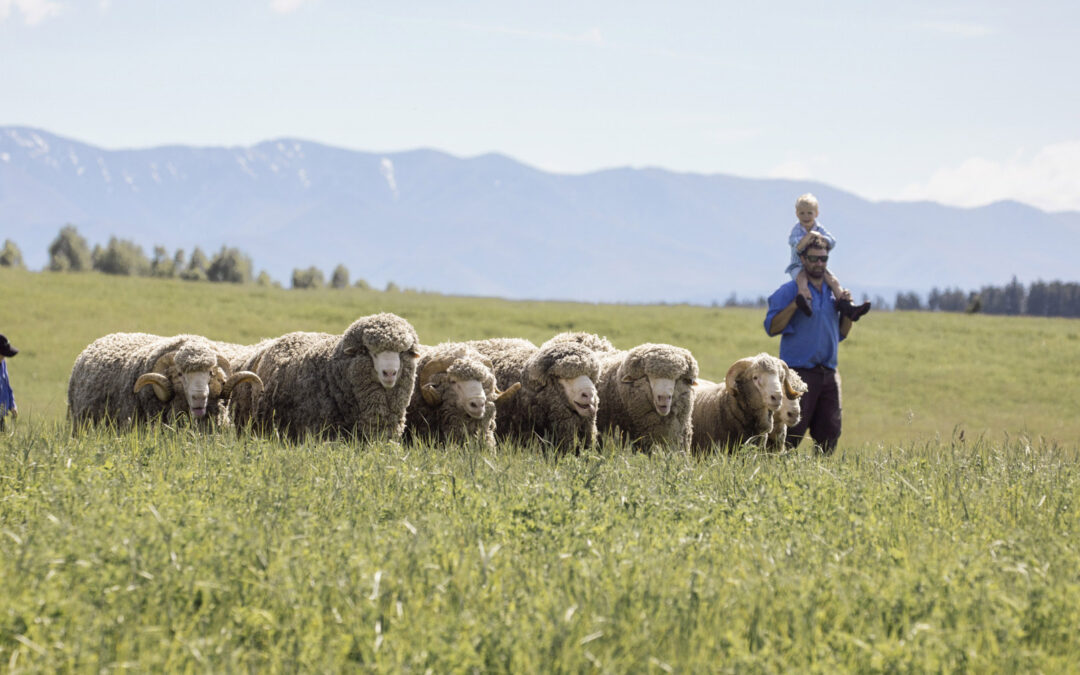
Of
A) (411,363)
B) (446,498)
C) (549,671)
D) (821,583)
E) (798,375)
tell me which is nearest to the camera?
(549,671)

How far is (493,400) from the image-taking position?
432 inches

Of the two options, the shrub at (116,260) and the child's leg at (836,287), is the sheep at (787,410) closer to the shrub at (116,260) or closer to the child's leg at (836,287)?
the child's leg at (836,287)

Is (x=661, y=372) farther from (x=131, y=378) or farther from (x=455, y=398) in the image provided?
(x=131, y=378)

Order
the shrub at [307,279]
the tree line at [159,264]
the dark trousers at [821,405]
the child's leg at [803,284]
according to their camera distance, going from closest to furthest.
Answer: the child's leg at [803,284] < the dark trousers at [821,405] < the tree line at [159,264] < the shrub at [307,279]

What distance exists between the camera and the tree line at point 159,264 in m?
76.4

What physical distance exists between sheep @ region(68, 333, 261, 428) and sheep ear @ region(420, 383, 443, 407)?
172cm

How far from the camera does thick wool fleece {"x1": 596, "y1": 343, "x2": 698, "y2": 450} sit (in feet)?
35.2

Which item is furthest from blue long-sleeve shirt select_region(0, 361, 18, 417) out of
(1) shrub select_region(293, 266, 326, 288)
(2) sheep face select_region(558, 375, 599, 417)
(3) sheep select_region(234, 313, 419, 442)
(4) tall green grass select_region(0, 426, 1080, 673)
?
(1) shrub select_region(293, 266, 326, 288)

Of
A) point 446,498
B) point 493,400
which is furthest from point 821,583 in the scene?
point 493,400

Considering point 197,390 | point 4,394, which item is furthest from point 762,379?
point 4,394

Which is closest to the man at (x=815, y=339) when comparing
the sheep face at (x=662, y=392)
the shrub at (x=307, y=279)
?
the sheep face at (x=662, y=392)

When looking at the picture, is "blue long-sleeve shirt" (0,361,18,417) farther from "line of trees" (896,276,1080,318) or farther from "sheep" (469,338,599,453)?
A: "line of trees" (896,276,1080,318)

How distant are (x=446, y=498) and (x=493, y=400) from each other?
12.5 ft

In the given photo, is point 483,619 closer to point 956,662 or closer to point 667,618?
point 667,618
